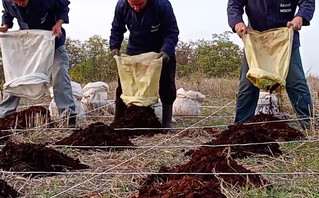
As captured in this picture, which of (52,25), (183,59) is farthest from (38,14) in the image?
(183,59)

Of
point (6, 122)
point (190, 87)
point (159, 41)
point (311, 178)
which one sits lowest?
point (190, 87)

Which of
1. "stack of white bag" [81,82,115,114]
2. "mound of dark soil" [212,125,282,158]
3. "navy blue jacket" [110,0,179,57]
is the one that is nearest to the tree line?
"stack of white bag" [81,82,115,114]

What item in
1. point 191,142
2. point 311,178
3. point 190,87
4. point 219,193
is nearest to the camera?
point 219,193

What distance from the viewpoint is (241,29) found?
12.6 feet

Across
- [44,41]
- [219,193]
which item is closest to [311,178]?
[219,193]

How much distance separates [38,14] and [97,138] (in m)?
1.32

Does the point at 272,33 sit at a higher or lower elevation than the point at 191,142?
higher

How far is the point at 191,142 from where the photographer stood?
3.71 meters

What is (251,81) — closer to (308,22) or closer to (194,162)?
(308,22)

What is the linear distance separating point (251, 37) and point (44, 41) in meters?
1.50

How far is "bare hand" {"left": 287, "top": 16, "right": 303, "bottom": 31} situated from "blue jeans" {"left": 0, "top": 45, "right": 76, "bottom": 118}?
5.72 ft

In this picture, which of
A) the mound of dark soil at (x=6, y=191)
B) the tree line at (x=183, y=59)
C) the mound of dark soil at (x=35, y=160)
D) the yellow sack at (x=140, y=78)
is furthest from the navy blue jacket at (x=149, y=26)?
the tree line at (x=183, y=59)

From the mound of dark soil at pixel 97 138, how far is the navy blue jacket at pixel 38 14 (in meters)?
1.08

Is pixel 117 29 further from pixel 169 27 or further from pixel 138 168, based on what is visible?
pixel 138 168
